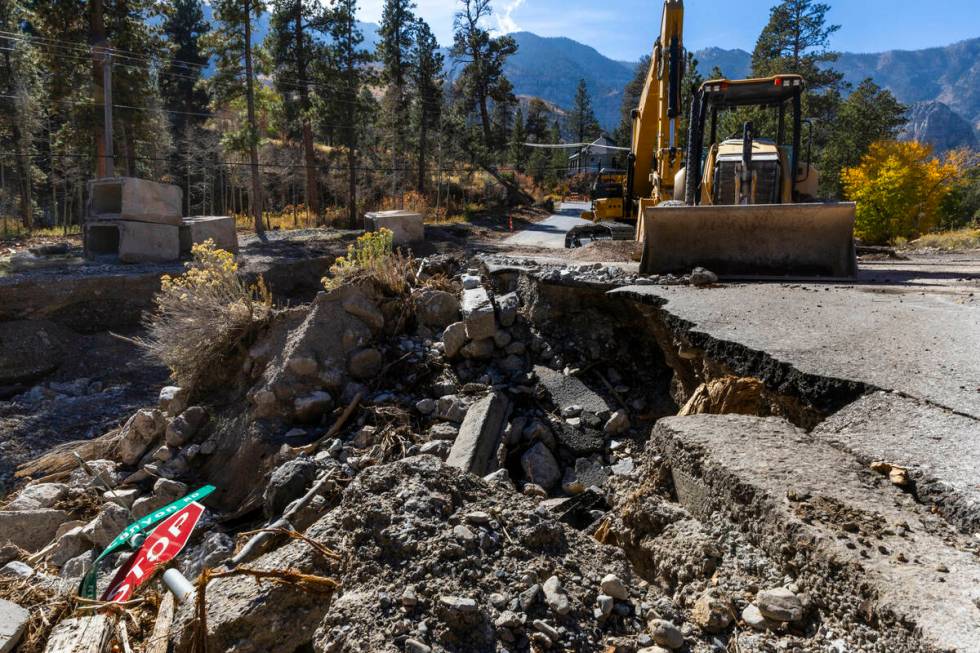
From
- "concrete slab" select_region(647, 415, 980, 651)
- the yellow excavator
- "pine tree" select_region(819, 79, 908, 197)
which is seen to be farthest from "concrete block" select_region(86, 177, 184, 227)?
"pine tree" select_region(819, 79, 908, 197)

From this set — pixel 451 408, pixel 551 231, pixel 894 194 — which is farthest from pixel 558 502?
pixel 551 231

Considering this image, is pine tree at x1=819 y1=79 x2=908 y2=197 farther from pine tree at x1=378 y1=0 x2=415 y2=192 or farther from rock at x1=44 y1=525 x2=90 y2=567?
rock at x1=44 y1=525 x2=90 y2=567

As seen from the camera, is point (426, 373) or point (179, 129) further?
point (179, 129)

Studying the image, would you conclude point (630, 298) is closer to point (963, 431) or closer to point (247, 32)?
point (963, 431)

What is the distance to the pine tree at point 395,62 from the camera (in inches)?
1190

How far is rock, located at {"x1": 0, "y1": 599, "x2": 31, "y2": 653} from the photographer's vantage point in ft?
7.20

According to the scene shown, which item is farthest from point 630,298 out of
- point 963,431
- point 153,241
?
point 153,241

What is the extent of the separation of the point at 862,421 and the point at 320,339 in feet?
14.4

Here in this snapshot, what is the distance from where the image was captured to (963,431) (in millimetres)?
2570

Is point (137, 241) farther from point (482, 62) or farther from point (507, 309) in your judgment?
point (482, 62)

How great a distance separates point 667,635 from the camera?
6.52ft

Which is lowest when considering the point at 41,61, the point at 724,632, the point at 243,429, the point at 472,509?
the point at 243,429

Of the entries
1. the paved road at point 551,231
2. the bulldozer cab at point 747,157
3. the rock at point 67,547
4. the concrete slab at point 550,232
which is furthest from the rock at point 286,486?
the paved road at point 551,231

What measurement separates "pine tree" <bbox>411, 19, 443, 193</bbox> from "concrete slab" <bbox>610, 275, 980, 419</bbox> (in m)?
27.3
